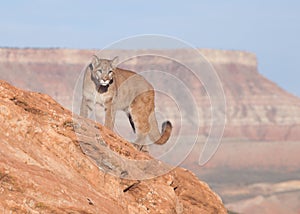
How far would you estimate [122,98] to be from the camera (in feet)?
53.1

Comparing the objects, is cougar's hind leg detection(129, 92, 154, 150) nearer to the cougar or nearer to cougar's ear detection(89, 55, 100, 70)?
the cougar

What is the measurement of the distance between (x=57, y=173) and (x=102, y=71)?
15.5 ft

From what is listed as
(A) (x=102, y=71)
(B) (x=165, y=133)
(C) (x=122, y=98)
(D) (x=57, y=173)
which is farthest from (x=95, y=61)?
(D) (x=57, y=173)

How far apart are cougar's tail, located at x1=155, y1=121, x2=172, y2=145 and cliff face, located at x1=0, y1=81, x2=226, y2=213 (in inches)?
64.0

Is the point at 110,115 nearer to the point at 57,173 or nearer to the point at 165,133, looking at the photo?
the point at 165,133

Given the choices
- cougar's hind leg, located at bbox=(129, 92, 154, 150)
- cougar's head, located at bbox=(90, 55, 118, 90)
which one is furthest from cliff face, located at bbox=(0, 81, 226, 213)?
cougar's hind leg, located at bbox=(129, 92, 154, 150)

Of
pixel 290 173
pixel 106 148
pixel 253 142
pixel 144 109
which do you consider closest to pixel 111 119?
pixel 144 109

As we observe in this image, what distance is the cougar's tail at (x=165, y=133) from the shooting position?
15564 mm

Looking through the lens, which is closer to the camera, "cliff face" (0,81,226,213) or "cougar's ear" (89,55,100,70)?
"cliff face" (0,81,226,213)

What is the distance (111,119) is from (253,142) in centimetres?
17550

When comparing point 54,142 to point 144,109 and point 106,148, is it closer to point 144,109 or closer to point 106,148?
point 106,148

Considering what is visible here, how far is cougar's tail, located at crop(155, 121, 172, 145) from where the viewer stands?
51.1ft

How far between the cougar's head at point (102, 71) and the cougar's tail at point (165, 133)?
1417 mm

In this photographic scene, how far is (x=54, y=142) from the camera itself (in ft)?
38.6
